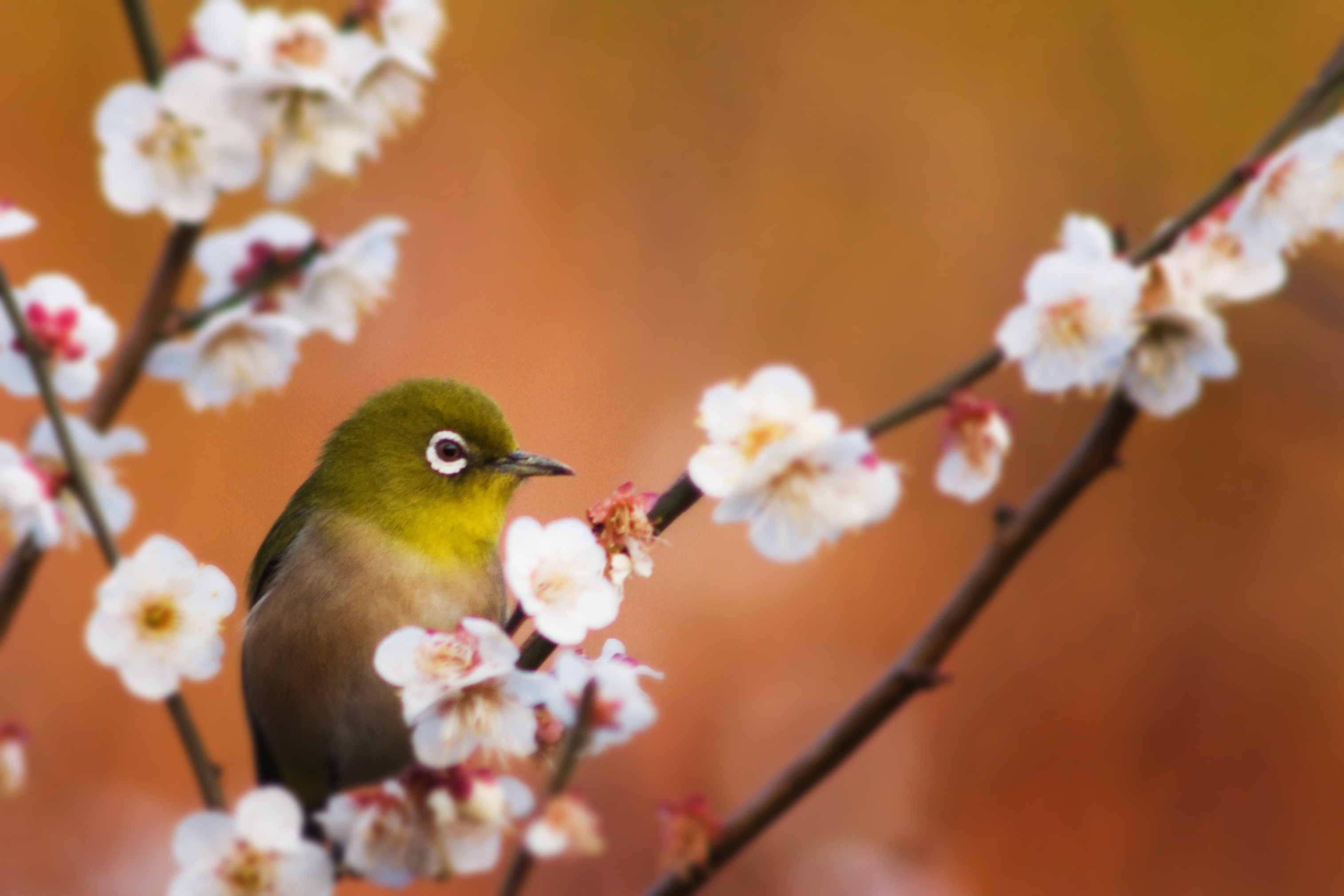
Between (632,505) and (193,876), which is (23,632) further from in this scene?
(632,505)

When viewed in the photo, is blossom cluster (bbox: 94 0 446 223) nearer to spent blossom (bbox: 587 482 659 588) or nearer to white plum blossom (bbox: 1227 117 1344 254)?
spent blossom (bbox: 587 482 659 588)

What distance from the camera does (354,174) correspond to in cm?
139

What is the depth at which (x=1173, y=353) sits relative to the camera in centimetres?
124

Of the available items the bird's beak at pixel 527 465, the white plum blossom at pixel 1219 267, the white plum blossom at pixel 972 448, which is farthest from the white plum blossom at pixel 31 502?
the white plum blossom at pixel 1219 267

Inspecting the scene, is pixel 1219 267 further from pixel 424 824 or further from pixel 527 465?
pixel 527 465

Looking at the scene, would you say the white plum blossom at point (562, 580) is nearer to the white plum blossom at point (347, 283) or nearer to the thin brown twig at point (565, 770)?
the thin brown twig at point (565, 770)

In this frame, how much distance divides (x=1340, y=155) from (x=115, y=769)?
9.43 ft

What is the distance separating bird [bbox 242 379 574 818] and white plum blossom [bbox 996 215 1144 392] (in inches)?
30.3

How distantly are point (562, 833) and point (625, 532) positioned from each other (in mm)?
266

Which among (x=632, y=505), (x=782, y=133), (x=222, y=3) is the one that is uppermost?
(x=782, y=133)

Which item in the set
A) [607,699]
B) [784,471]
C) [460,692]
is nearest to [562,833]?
[607,699]

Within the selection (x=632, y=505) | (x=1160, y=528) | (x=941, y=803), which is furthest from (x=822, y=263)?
(x=632, y=505)

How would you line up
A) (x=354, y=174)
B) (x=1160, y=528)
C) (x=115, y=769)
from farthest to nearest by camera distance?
(x=1160, y=528)
(x=115, y=769)
(x=354, y=174)

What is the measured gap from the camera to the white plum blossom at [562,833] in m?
0.77
